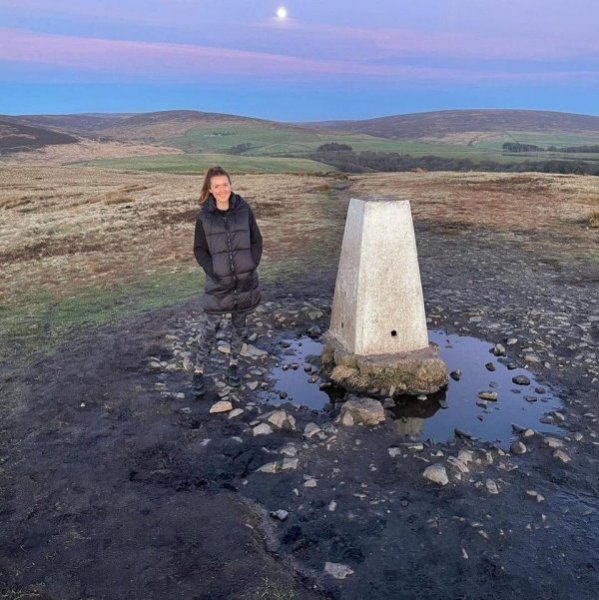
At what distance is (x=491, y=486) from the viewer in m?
5.64

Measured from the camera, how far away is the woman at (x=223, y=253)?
7184 millimetres

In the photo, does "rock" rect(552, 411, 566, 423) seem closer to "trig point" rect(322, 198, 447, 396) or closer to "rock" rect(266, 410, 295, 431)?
"trig point" rect(322, 198, 447, 396)

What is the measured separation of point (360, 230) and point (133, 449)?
4.31m

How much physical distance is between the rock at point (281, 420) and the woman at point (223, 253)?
114cm

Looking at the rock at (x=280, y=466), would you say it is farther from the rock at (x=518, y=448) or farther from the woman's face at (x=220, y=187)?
the woman's face at (x=220, y=187)

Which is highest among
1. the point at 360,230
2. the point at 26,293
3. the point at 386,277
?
the point at 360,230

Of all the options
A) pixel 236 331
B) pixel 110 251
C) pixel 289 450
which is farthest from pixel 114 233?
pixel 289 450

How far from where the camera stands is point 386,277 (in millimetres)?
8141

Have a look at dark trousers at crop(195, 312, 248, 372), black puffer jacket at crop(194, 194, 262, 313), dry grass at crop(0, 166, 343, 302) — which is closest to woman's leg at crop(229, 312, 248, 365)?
dark trousers at crop(195, 312, 248, 372)

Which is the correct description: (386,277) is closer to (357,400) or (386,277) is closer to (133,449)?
(357,400)

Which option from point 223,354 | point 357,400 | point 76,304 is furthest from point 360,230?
point 76,304

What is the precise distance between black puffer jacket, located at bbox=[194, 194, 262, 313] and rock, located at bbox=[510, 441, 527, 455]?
12.8 feet

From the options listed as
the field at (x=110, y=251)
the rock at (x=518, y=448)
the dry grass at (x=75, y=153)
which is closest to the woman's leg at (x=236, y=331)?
the field at (x=110, y=251)

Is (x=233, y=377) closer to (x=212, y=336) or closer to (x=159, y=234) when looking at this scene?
(x=212, y=336)
